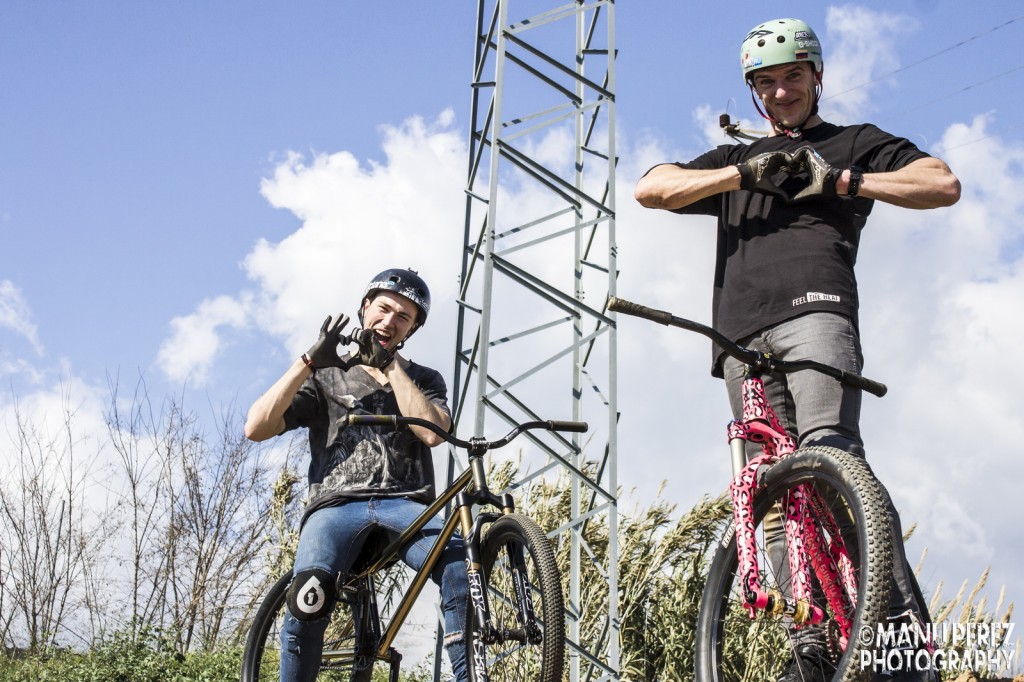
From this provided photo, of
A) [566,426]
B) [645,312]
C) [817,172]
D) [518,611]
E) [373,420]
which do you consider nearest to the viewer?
[645,312]

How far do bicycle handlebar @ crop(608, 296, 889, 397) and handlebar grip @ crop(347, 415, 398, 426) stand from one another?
3.79 ft

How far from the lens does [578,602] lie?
294 inches

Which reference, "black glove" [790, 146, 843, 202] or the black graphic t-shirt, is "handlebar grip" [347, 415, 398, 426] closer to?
the black graphic t-shirt

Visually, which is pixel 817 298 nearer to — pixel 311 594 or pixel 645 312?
pixel 645 312

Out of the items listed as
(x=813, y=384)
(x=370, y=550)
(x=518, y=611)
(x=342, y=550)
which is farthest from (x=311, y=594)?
(x=813, y=384)

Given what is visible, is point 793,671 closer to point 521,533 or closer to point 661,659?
point 521,533

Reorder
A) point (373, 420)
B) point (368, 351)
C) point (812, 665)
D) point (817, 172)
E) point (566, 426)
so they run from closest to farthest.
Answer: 1. point (812, 665)
2. point (817, 172)
3. point (373, 420)
4. point (566, 426)
5. point (368, 351)

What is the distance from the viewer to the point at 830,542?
2.68 metres

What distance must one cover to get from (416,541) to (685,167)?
1.65m

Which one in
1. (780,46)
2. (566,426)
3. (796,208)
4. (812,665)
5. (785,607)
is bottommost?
(812,665)

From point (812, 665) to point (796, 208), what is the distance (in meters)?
1.34

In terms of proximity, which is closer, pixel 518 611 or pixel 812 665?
pixel 812 665

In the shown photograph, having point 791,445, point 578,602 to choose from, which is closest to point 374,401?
point 791,445

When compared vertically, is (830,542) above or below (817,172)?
below
